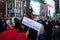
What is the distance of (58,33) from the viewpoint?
7504 mm

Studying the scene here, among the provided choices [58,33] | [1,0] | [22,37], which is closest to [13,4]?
[1,0]

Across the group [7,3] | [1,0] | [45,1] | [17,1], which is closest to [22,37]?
[1,0]

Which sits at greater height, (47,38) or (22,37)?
(22,37)

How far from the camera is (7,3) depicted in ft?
60.3

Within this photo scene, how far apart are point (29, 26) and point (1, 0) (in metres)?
9.90

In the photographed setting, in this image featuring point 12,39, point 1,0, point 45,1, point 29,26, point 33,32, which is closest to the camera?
point 12,39

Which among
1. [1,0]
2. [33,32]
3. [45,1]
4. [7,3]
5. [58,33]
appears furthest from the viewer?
[45,1]

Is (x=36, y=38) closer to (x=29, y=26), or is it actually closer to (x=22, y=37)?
(x=29, y=26)

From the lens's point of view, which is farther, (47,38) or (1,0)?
(1,0)

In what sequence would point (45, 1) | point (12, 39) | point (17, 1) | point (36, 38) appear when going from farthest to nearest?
point (45, 1)
point (17, 1)
point (36, 38)
point (12, 39)

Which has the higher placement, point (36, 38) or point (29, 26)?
point (29, 26)

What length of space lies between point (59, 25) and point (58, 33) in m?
0.93

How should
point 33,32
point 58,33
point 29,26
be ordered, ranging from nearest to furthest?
point 29,26
point 58,33
point 33,32

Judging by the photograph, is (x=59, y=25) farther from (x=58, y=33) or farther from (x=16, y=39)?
(x=16, y=39)
